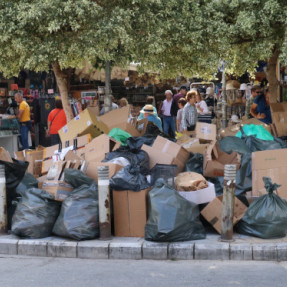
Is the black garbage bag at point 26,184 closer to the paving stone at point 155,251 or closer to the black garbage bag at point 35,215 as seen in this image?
the black garbage bag at point 35,215

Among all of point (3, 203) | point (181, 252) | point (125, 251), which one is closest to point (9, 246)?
point (3, 203)

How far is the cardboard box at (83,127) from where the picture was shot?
10.2 m

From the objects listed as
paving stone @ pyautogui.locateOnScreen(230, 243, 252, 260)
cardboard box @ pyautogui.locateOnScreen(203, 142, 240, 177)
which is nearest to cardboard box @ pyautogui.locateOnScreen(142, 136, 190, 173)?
cardboard box @ pyautogui.locateOnScreen(203, 142, 240, 177)

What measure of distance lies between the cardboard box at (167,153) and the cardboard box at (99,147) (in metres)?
0.52

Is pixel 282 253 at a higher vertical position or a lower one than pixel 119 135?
lower

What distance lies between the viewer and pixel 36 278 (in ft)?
19.8

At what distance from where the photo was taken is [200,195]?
7625 mm

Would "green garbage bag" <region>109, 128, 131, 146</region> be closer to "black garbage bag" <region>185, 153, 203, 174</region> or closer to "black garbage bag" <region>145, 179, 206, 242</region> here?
"black garbage bag" <region>185, 153, 203, 174</region>

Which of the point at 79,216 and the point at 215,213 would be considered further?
the point at 215,213

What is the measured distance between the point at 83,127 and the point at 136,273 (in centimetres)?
447

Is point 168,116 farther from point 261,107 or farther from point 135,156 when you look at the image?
point 135,156

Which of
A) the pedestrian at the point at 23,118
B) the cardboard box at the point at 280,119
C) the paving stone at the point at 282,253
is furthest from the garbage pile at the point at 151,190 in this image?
the pedestrian at the point at 23,118

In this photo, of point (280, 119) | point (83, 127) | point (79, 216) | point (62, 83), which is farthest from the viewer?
point (62, 83)

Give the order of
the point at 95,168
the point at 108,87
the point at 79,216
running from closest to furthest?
the point at 79,216 → the point at 95,168 → the point at 108,87
